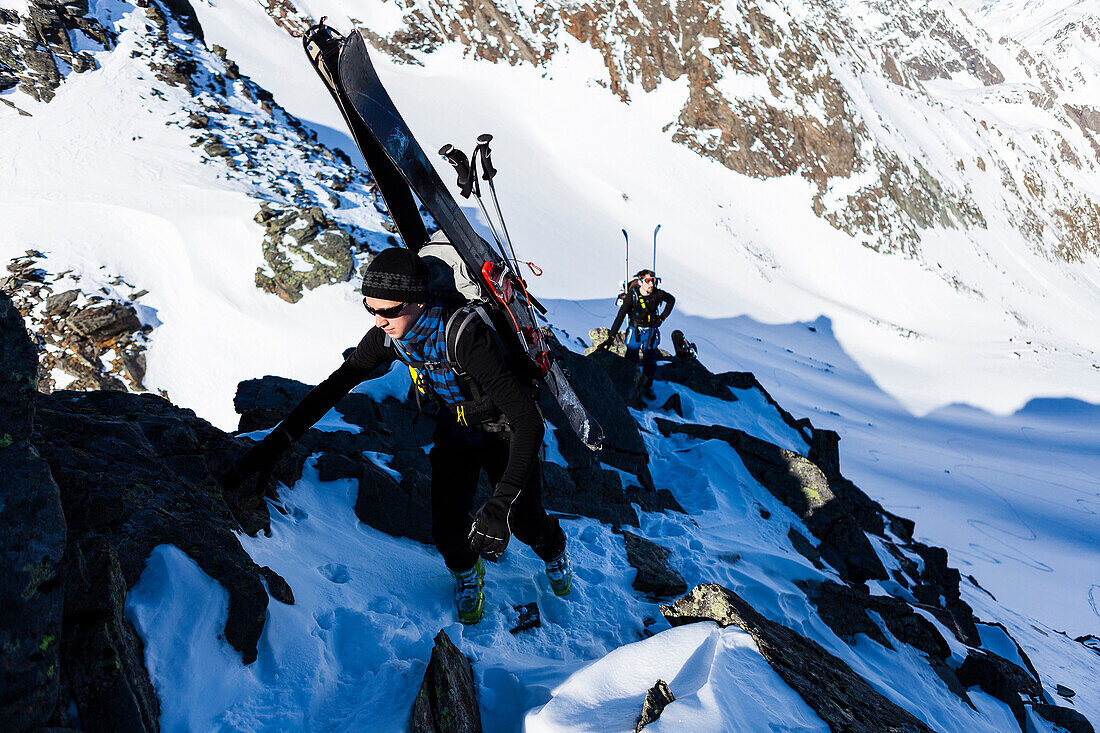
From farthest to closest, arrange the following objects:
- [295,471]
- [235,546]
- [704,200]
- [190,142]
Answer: [704,200] < [190,142] < [295,471] < [235,546]

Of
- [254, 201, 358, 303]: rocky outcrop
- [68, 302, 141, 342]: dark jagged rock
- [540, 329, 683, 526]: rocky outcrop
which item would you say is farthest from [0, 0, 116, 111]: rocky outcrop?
[540, 329, 683, 526]: rocky outcrop

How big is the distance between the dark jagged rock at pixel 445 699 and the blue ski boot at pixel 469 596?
0.64 metres

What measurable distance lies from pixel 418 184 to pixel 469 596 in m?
3.01

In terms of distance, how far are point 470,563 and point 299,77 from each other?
3725 centimetres

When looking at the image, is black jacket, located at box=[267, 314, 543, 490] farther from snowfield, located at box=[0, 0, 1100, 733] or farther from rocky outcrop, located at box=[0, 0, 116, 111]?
rocky outcrop, located at box=[0, 0, 116, 111]

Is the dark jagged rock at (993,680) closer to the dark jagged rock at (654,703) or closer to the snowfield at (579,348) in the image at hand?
the snowfield at (579,348)

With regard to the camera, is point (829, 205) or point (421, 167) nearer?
point (421, 167)

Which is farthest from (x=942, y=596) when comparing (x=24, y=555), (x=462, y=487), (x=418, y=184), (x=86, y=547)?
(x=24, y=555)

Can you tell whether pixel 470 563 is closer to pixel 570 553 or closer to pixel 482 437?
pixel 482 437

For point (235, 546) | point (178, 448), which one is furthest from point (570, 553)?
point (178, 448)

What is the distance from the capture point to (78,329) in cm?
1034

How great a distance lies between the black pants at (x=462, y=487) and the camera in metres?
3.41

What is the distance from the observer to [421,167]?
4.64 meters

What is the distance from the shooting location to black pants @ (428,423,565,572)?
341cm
